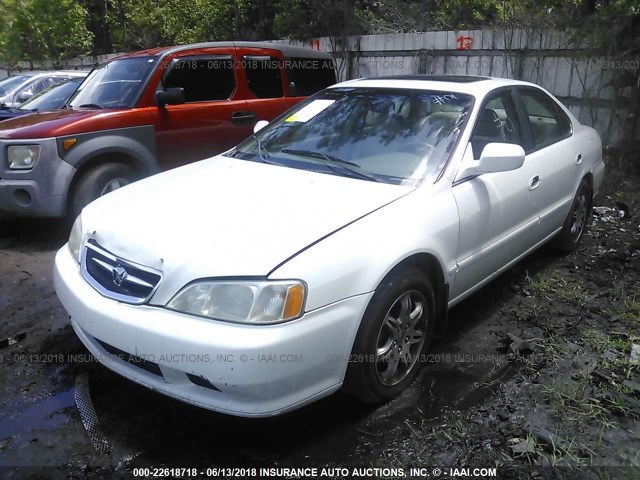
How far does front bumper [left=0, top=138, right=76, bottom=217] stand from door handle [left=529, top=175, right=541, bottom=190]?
3957 mm

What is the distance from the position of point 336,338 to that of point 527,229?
82.8 inches

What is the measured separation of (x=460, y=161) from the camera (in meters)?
3.20

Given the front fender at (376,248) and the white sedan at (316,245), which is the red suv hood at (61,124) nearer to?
the white sedan at (316,245)

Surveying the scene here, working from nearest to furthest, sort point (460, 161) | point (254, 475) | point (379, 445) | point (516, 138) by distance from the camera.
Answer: point (254, 475), point (379, 445), point (460, 161), point (516, 138)

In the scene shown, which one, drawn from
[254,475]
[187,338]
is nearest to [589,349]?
[254,475]

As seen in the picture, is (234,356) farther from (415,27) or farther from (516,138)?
(415,27)

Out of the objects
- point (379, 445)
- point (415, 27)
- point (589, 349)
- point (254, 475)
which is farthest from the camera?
point (415, 27)

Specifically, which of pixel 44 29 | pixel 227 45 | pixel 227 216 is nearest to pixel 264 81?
pixel 227 45

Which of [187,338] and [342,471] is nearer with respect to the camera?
[187,338]

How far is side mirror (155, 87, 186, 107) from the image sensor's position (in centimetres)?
541

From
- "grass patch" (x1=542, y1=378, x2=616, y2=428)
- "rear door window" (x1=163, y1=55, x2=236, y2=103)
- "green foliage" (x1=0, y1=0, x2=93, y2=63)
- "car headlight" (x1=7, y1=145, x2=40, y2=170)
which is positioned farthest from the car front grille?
"green foliage" (x1=0, y1=0, x2=93, y2=63)

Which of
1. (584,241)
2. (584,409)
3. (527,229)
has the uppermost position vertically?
(527,229)

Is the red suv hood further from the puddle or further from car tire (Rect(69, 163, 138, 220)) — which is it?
the puddle

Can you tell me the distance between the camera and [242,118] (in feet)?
20.3
